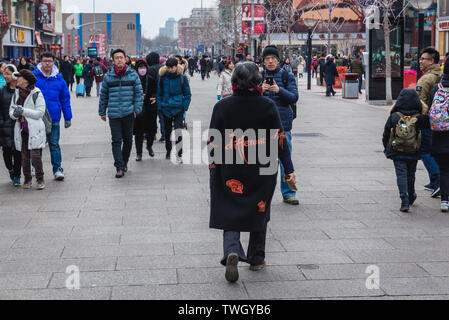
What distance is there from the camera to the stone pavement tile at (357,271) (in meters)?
5.62

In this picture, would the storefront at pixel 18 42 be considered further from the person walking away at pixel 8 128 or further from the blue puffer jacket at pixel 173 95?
the person walking away at pixel 8 128

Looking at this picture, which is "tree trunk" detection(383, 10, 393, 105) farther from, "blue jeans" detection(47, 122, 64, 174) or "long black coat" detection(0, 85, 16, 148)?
"long black coat" detection(0, 85, 16, 148)

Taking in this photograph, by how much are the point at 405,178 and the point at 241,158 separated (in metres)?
3.24

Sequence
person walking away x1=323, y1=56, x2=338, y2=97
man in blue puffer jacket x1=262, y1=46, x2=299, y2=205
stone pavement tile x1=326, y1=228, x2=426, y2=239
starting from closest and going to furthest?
stone pavement tile x1=326, y1=228, x2=426, y2=239
man in blue puffer jacket x1=262, y1=46, x2=299, y2=205
person walking away x1=323, y1=56, x2=338, y2=97

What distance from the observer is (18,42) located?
50.8 metres

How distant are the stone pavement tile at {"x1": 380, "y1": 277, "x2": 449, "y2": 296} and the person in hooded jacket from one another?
2.63 meters

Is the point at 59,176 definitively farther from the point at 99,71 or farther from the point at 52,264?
the point at 99,71

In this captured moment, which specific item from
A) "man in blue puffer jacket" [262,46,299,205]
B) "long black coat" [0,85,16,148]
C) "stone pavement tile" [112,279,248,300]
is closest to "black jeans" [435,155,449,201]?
"man in blue puffer jacket" [262,46,299,205]

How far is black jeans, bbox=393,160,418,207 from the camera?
26.5ft

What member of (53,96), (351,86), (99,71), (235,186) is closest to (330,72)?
(351,86)

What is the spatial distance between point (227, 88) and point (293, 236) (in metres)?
8.00

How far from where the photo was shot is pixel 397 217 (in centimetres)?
782

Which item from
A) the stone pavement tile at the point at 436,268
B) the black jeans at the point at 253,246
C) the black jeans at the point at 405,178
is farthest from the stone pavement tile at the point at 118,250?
the black jeans at the point at 405,178
